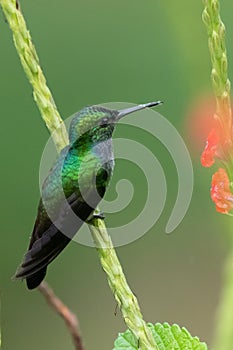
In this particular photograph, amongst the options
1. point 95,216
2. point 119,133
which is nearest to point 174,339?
point 95,216

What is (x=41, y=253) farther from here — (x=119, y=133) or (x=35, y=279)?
(x=119, y=133)

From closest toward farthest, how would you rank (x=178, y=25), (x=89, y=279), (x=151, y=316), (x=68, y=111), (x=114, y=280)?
(x=114, y=280) < (x=178, y=25) < (x=68, y=111) < (x=151, y=316) < (x=89, y=279)

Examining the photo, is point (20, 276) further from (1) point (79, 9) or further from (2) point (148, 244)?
(2) point (148, 244)

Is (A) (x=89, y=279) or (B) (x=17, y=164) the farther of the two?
(A) (x=89, y=279)

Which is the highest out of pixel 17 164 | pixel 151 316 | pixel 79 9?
pixel 79 9

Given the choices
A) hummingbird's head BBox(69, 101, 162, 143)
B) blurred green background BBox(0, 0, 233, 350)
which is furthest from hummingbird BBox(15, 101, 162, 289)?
blurred green background BBox(0, 0, 233, 350)

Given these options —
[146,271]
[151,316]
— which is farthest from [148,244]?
[151,316]

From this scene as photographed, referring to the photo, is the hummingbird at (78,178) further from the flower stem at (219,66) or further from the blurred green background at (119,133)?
the blurred green background at (119,133)
